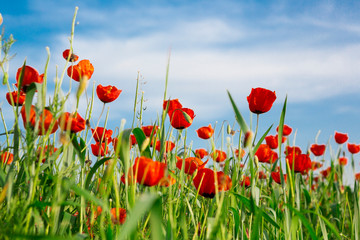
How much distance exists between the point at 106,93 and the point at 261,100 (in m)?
0.76

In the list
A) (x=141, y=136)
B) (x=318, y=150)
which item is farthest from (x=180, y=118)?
(x=318, y=150)

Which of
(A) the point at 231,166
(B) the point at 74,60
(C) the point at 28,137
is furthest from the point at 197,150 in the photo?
(C) the point at 28,137

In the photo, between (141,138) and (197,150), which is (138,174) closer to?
(141,138)

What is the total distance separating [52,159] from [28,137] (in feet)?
1.00

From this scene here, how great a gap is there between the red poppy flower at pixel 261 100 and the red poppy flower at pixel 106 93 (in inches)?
26.5

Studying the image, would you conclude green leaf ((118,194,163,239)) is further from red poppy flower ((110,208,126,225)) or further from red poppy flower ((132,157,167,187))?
red poppy flower ((132,157,167,187))

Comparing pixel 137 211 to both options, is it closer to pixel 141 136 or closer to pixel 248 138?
pixel 248 138

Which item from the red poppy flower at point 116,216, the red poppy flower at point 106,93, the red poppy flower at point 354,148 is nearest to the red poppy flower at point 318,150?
the red poppy flower at point 354,148

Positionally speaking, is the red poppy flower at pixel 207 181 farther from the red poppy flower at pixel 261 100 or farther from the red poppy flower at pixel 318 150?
the red poppy flower at pixel 318 150

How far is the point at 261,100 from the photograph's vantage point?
1.75m

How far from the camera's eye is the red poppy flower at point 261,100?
5.75 feet

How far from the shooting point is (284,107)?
139cm

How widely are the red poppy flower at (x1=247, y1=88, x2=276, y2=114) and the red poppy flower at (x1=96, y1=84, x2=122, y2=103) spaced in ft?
2.21

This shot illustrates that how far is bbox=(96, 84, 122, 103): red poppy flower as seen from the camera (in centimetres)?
191
